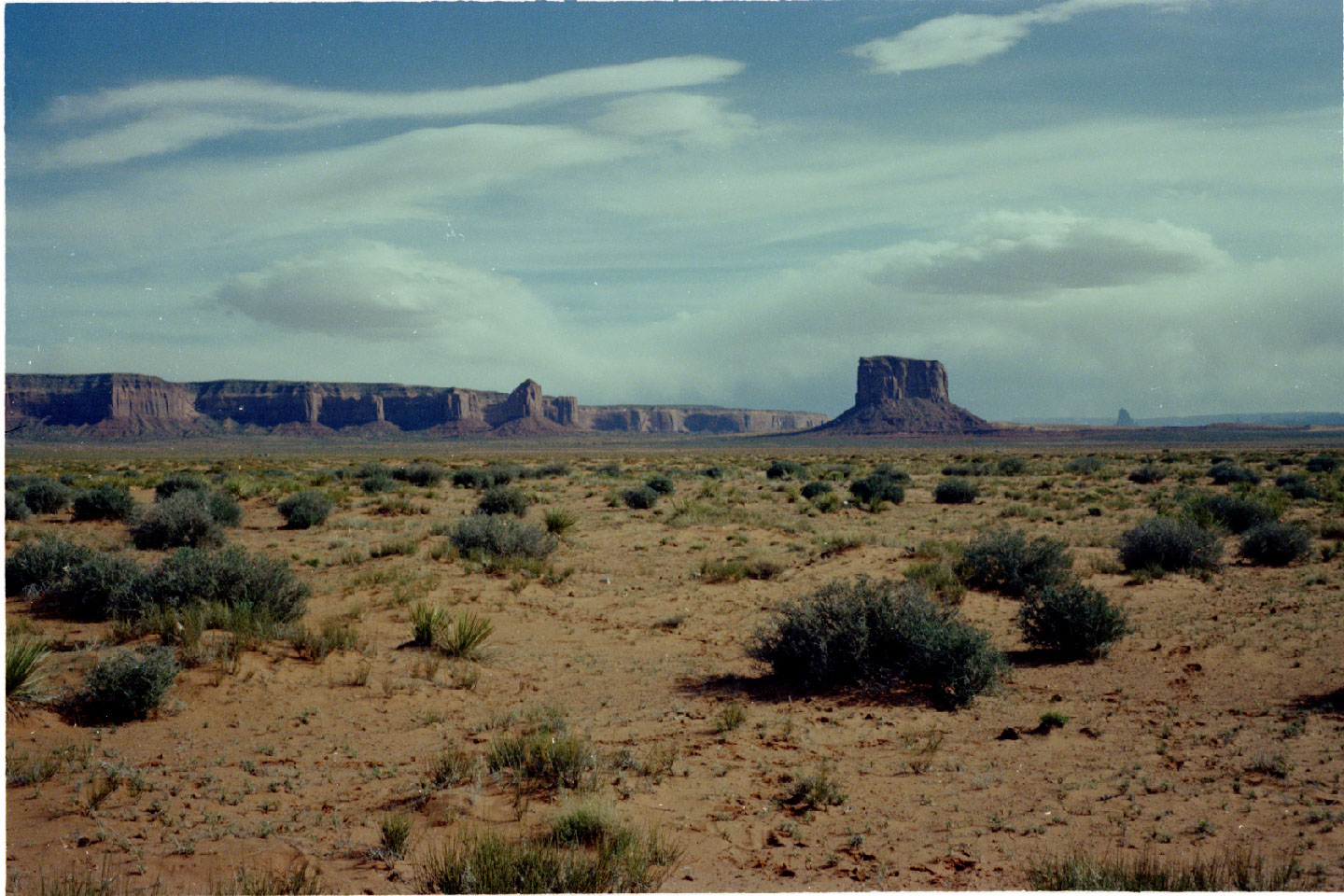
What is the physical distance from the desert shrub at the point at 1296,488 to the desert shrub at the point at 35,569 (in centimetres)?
3427

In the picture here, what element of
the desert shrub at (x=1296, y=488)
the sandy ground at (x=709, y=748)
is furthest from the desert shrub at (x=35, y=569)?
the desert shrub at (x=1296, y=488)

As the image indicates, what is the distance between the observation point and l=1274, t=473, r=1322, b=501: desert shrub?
28.1 metres

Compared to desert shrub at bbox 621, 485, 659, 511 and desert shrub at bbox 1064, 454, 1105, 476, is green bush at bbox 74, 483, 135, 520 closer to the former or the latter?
desert shrub at bbox 621, 485, 659, 511

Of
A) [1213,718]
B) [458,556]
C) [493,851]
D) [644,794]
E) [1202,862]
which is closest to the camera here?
[493,851]

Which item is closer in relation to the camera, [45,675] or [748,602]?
[45,675]

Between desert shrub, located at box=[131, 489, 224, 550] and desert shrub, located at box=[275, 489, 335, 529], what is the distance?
3039 millimetres

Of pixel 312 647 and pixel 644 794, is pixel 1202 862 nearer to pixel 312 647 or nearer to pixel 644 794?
pixel 644 794

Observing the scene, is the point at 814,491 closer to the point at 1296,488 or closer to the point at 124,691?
the point at 1296,488

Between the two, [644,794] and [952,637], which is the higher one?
[952,637]

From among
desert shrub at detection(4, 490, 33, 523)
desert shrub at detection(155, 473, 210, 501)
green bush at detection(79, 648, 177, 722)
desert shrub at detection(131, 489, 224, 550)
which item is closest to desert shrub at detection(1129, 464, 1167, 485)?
desert shrub at detection(131, 489, 224, 550)

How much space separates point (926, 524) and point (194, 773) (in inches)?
805

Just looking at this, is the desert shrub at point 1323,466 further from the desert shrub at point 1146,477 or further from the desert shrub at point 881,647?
the desert shrub at point 881,647

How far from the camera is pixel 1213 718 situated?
8414mm

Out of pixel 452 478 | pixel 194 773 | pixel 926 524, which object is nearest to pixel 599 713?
pixel 194 773
